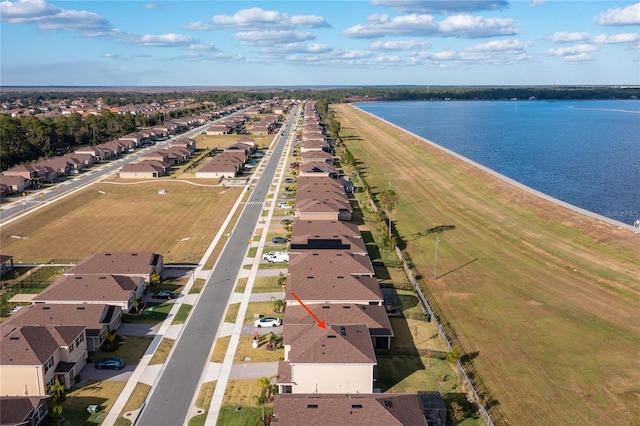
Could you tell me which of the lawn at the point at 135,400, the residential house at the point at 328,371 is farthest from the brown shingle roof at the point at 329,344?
the lawn at the point at 135,400

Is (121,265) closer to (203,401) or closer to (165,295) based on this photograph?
(165,295)

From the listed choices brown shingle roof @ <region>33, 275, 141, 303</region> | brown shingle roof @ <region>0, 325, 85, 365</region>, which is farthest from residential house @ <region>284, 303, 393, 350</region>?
brown shingle roof @ <region>0, 325, 85, 365</region>

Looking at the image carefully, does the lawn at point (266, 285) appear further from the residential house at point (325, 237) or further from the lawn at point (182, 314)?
the lawn at point (182, 314)

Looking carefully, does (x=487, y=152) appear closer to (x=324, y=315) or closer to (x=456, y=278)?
(x=456, y=278)

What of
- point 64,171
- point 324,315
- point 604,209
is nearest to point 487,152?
point 604,209

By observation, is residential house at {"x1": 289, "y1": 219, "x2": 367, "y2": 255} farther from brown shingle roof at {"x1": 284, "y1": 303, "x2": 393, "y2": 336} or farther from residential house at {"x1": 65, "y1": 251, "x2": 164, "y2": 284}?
residential house at {"x1": 65, "y1": 251, "x2": 164, "y2": 284}
